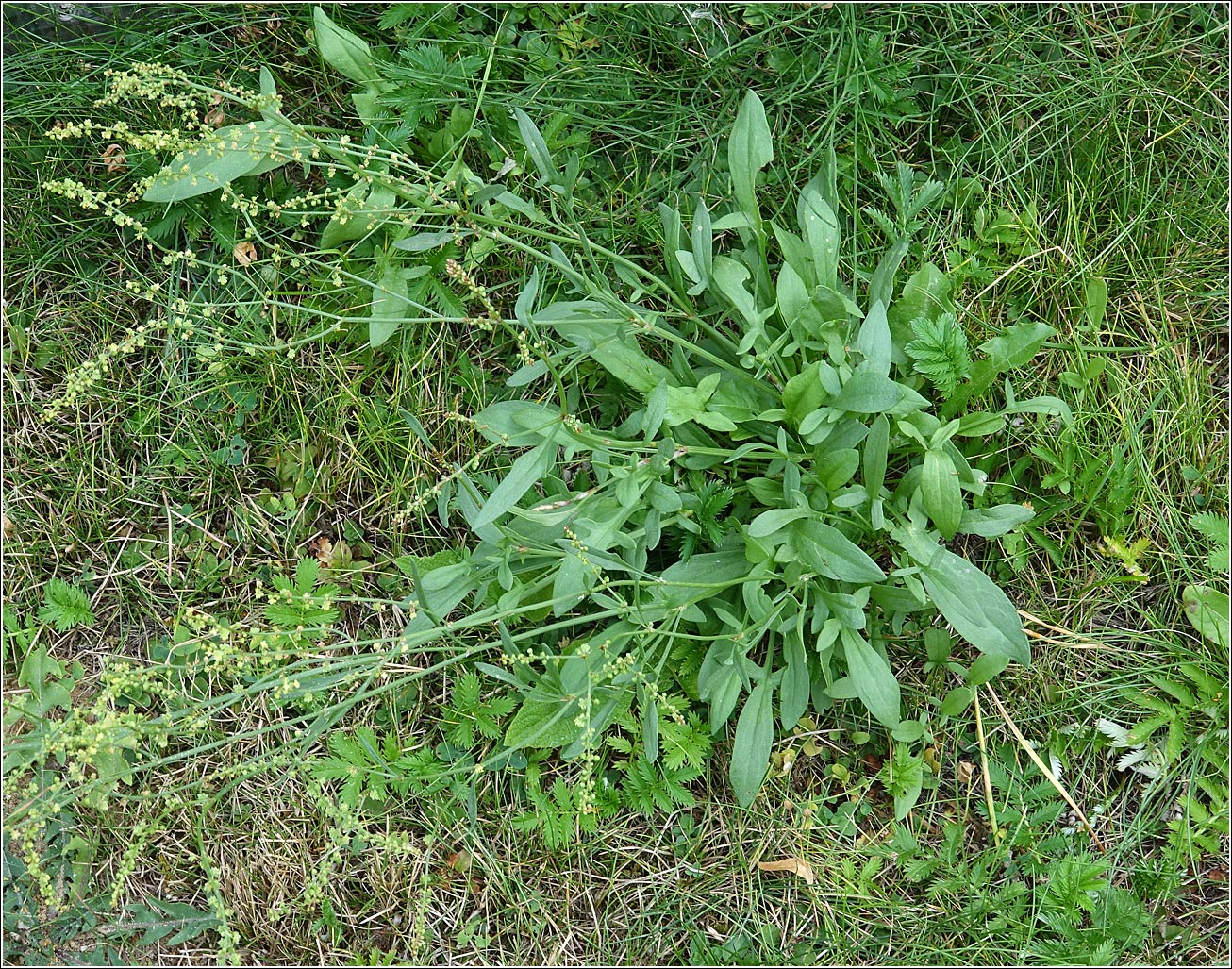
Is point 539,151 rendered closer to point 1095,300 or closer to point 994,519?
point 994,519

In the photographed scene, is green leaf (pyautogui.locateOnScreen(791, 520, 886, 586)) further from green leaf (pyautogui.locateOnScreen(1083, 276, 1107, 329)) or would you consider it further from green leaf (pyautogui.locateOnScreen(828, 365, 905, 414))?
green leaf (pyautogui.locateOnScreen(1083, 276, 1107, 329))

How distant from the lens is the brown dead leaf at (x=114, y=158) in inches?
116

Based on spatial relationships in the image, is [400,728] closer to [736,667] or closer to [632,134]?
[736,667]

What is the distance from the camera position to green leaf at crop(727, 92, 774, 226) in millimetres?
2641

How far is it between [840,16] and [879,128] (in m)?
0.37

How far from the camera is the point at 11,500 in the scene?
9.84 ft

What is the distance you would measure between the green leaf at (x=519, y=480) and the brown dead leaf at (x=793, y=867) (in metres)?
1.40

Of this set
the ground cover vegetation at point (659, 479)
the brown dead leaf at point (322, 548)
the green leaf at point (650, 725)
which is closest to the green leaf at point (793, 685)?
the ground cover vegetation at point (659, 479)

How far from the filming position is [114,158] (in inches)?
116

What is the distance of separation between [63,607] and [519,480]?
65.7 inches

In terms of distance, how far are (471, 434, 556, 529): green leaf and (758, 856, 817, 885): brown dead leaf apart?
4.59ft

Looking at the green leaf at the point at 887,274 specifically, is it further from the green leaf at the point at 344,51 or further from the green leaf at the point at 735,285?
the green leaf at the point at 344,51

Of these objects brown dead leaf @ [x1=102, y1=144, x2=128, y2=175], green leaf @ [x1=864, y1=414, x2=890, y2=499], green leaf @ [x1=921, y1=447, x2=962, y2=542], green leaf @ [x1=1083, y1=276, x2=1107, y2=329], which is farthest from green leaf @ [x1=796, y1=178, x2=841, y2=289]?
brown dead leaf @ [x1=102, y1=144, x2=128, y2=175]

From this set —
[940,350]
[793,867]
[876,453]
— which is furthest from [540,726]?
[940,350]
